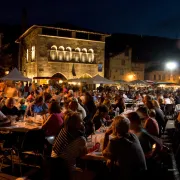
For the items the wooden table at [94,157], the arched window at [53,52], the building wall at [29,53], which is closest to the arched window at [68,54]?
the arched window at [53,52]

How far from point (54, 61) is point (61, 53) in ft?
5.08

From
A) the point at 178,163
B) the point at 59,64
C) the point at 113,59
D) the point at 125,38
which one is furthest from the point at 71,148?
the point at 125,38

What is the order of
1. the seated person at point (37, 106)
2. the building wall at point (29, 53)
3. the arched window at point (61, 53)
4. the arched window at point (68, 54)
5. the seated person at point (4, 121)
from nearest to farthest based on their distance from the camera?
the seated person at point (4, 121), the seated person at point (37, 106), the building wall at point (29, 53), the arched window at point (61, 53), the arched window at point (68, 54)

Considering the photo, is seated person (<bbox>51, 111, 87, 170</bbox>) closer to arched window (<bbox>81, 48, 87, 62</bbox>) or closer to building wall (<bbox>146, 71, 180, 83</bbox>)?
arched window (<bbox>81, 48, 87, 62</bbox>)

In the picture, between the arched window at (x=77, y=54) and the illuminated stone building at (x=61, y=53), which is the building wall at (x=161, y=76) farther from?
the arched window at (x=77, y=54)

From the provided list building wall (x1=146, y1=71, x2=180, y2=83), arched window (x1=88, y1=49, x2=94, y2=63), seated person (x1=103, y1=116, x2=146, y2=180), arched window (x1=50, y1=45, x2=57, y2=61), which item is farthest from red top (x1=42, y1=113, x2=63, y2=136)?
building wall (x1=146, y1=71, x2=180, y2=83)

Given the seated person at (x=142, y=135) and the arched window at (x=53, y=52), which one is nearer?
the seated person at (x=142, y=135)

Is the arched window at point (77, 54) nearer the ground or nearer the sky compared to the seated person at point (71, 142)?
nearer the sky

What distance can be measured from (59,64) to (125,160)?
102ft

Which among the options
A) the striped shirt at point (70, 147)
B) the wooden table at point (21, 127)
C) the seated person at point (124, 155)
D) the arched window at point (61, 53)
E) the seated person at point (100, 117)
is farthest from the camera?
the arched window at point (61, 53)

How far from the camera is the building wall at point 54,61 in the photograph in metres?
32.8

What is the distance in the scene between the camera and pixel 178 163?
6.51 metres

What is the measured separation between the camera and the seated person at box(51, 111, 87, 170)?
4113 mm

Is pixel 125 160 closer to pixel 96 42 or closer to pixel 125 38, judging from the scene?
pixel 96 42
